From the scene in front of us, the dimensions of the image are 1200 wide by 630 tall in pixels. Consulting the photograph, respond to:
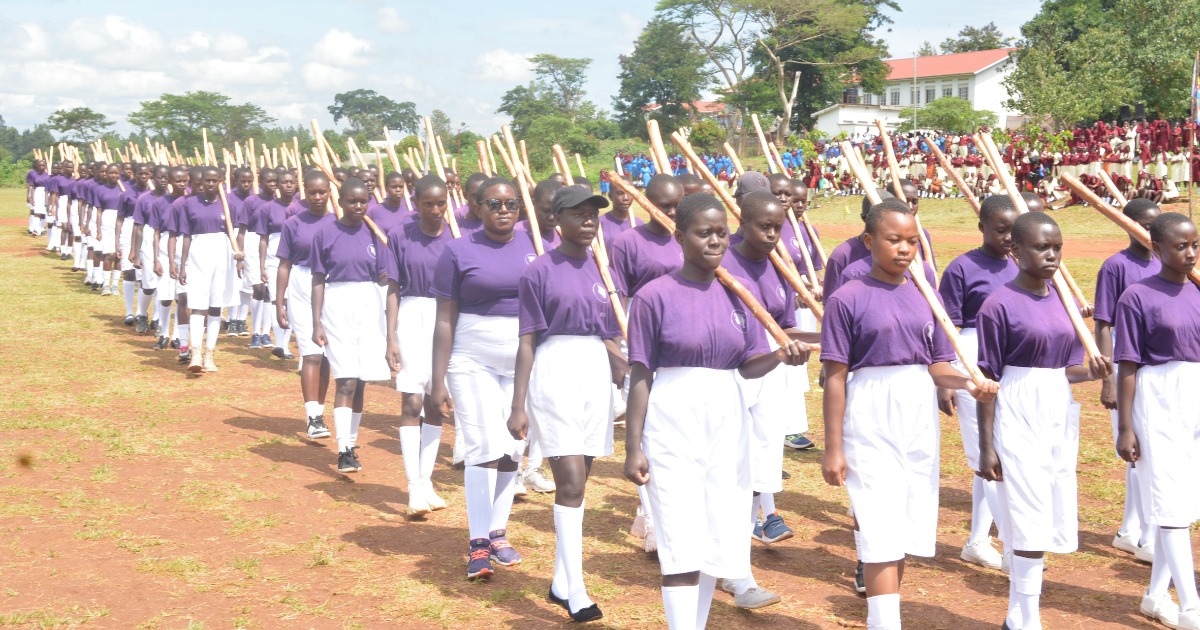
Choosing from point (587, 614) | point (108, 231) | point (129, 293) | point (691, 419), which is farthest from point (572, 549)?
point (108, 231)

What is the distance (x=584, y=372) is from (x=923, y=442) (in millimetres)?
1744

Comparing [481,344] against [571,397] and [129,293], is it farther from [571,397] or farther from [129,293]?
[129,293]

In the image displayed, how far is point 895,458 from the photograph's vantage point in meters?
4.59

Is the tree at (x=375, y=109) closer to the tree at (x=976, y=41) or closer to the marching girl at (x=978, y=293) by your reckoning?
the tree at (x=976, y=41)

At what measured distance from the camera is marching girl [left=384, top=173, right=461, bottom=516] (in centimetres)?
750

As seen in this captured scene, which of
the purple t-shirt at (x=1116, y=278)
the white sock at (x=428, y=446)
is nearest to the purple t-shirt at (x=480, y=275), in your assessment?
the white sock at (x=428, y=446)

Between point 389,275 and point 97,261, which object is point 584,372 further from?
point 97,261

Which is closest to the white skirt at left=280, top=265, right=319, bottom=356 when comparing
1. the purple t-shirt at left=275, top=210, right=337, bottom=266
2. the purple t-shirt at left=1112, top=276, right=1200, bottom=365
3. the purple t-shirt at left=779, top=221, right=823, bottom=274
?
the purple t-shirt at left=275, top=210, right=337, bottom=266

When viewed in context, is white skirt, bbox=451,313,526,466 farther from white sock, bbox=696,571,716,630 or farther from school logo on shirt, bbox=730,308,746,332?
school logo on shirt, bbox=730,308,746,332

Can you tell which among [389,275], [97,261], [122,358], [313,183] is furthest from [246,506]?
[97,261]

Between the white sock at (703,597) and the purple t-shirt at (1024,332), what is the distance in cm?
168

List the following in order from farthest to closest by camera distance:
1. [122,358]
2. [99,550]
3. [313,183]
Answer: [122,358]
[313,183]
[99,550]

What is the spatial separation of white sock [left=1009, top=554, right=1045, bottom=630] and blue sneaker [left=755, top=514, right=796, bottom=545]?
2024 millimetres

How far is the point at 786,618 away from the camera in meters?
5.68
